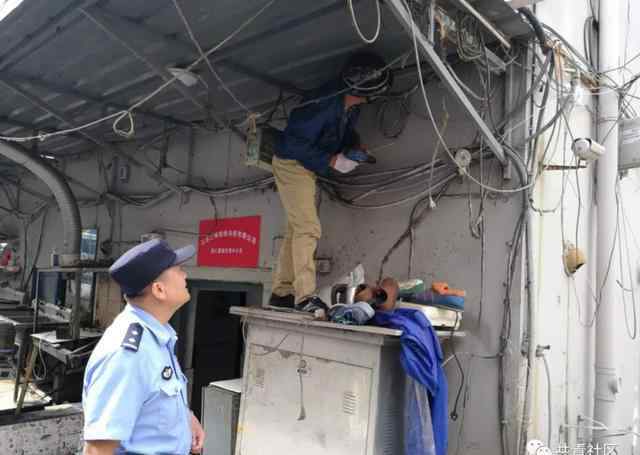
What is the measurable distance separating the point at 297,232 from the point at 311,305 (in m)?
0.66

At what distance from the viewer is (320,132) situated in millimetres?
3881

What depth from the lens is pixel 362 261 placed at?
13.9ft

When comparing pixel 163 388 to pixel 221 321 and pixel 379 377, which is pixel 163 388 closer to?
pixel 379 377

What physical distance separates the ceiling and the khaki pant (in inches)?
34.1

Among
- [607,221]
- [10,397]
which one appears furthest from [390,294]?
[10,397]

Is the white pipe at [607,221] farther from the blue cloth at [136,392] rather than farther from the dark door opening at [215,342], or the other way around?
the dark door opening at [215,342]

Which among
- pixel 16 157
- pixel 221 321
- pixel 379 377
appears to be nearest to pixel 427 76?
pixel 379 377

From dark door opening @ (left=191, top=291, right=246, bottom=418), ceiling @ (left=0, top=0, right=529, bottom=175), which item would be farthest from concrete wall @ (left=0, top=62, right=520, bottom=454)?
dark door opening @ (left=191, top=291, right=246, bottom=418)

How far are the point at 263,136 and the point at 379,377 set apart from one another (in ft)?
7.24

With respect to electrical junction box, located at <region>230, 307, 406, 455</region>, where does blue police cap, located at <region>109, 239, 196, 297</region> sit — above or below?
above

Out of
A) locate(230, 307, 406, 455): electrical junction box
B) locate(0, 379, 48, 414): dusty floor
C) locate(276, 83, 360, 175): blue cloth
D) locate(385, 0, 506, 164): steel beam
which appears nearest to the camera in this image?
locate(385, 0, 506, 164): steel beam

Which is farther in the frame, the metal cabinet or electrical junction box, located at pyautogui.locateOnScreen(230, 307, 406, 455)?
the metal cabinet

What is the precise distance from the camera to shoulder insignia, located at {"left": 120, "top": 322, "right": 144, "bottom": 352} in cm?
194

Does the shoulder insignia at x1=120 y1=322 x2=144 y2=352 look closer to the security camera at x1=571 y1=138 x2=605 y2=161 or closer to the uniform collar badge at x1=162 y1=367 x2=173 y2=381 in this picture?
the uniform collar badge at x1=162 y1=367 x2=173 y2=381
